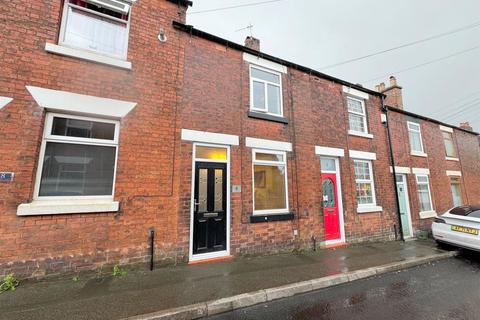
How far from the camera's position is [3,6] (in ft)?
14.0

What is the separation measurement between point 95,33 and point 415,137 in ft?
43.9

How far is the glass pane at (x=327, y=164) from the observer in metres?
7.61

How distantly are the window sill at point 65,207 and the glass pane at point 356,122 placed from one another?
27.8 ft

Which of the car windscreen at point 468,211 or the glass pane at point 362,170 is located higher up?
the glass pane at point 362,170

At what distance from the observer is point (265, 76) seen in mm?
7195

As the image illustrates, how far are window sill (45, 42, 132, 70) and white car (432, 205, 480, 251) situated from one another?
10042 mm

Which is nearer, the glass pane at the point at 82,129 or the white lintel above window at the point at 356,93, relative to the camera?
the glass pane at the point at 82,129

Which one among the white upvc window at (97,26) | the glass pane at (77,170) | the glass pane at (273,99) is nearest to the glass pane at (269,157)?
the glass pane at (273,99)

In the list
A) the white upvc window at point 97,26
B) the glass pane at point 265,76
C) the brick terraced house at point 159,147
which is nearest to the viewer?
the brick terraced house at point 159,147

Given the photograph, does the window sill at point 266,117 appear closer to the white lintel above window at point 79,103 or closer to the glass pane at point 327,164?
the glass pane at point 327,164

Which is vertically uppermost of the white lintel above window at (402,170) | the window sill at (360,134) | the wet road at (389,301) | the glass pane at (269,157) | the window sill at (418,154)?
the window sill at (360,134)

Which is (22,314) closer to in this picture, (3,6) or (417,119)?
(3,6)

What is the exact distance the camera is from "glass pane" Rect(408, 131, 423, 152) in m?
10.5

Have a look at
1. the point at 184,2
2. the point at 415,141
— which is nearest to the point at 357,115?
the point at 415,141
